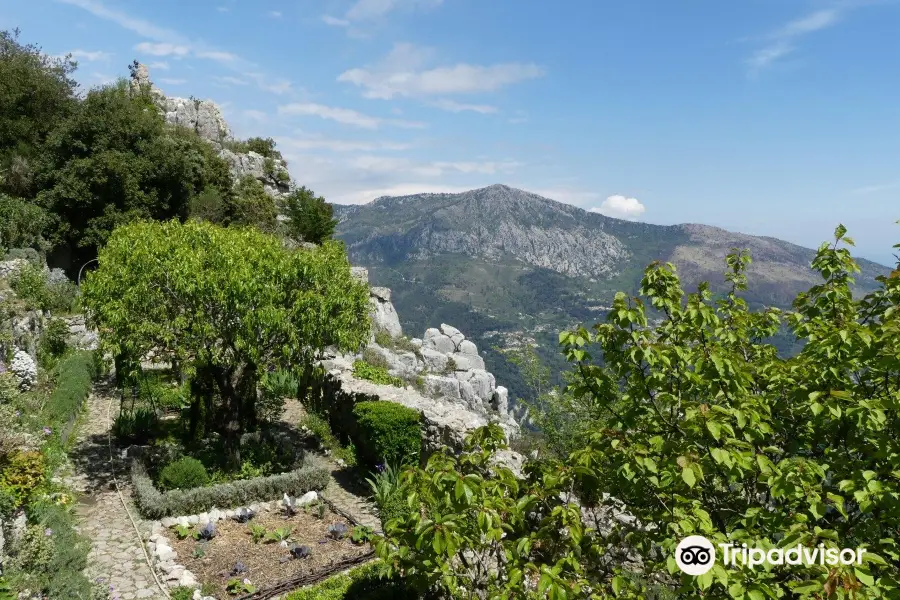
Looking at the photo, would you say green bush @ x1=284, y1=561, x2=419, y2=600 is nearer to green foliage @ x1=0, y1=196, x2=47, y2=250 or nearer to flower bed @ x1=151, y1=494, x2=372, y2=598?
flower bed @ x1=151, y1=494, x2=372, y2=598

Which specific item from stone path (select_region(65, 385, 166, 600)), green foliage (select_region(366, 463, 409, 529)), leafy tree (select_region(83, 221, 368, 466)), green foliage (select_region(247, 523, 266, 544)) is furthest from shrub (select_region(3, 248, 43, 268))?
green foliage (select_region(366, 463, 409, 529))

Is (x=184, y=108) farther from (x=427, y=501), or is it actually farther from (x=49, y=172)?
(x=427, y=501)

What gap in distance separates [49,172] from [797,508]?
37974 millimetres

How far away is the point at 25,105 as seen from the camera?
33.8 meters

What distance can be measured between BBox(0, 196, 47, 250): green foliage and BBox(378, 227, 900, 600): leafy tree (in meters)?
30.5

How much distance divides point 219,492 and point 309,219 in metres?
27.4

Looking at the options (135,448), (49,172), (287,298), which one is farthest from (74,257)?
(287,298)

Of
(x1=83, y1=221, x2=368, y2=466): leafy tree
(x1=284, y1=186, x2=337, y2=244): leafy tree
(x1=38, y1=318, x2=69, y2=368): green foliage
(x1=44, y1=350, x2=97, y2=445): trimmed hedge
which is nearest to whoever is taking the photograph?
(x1=83, y1=221, x2=368, y2=466): leafy tree

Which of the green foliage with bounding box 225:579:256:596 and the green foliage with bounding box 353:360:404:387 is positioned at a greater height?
the green foliage with bounding box 353:360:404:387

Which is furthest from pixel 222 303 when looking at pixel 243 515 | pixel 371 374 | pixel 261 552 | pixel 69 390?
pixel 69 390

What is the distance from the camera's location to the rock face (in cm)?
4316

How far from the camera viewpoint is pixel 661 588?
8.30m

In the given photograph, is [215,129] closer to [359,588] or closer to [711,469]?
[359,588]

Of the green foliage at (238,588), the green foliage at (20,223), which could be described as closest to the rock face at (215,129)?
the green foliage at (20,223)
